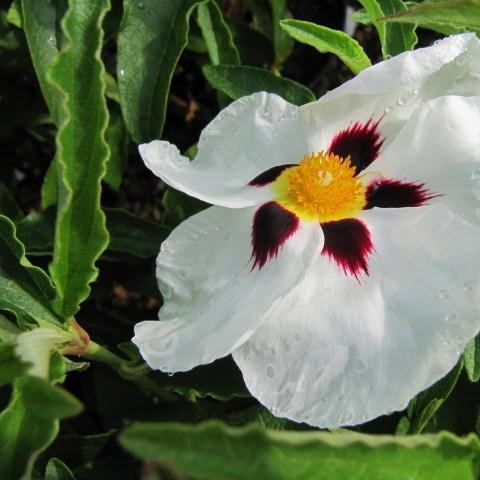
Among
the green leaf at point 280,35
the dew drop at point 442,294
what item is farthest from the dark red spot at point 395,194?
the green leaf at point 280,35

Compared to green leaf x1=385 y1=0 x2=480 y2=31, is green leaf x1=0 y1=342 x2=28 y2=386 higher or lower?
green leaf x1=385 y1=0 x2=480 y2=31

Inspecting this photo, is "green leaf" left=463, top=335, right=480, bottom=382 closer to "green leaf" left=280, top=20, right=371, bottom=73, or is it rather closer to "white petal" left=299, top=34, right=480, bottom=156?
"white petal" left=299, top=34, right=480, bottom=156

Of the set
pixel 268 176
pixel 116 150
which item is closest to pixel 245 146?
pixel 268 176

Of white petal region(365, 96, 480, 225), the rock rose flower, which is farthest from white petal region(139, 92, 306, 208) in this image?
white petal region(365, 96, 480, 225)

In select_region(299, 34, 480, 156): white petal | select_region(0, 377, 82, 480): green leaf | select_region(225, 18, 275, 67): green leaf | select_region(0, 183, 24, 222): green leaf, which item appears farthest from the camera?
select_region(225, 18, 275, 67): green leaf

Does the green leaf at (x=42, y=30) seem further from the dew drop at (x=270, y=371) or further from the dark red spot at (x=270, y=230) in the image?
the dew drop at (x=270, y=371)

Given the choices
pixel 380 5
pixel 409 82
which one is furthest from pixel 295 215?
pixel 380 5

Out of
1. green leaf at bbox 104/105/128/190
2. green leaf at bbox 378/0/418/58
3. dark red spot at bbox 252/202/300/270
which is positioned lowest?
green leaf at bbox 104/105/128/190
